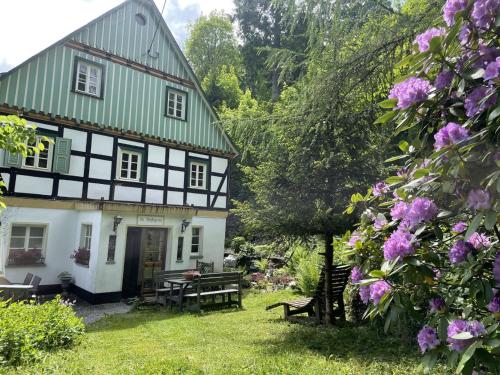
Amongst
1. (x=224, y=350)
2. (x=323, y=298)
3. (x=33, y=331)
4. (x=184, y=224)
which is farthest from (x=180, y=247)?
(x=33, y=331)

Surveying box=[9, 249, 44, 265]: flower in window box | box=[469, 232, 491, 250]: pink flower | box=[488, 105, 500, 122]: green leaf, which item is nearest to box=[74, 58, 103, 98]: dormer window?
box=[9, 249, 44, 265]: flower in window box

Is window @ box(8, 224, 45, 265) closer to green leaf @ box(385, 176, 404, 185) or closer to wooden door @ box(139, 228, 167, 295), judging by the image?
wooden door @ box(139, 228, 167, 295)

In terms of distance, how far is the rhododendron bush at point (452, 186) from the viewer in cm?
150

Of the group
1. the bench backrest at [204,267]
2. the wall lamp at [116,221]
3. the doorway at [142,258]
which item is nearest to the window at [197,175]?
the doorway at [142,258]

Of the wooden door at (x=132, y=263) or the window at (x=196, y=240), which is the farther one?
the window at (x=196, y=240)

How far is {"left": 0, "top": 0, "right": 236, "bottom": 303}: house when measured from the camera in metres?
11.0

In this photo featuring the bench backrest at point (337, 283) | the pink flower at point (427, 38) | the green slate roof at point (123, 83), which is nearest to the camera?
the pink flower at point (427, 38)

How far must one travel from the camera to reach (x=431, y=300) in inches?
70.9

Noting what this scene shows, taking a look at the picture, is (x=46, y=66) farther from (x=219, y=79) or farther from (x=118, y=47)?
(x=219, y=79)

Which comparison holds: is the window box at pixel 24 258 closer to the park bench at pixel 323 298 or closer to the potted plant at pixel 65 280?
the potted plant at pixel 65 280

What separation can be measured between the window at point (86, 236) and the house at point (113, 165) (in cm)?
3

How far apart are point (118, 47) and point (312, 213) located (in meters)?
10.2

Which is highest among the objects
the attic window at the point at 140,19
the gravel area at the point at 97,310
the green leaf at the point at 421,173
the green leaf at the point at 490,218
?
the attic window at the point at 140,19

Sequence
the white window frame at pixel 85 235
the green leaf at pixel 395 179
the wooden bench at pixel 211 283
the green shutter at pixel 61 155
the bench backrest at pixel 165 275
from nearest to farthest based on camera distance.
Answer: the green leaf at pixel 395 179 → the wooden bench at pixel 211 283 → the bench backrest at pixel 165 275 → the green shutter at pixel 61 155 → the white window frame at pixel 85 235
